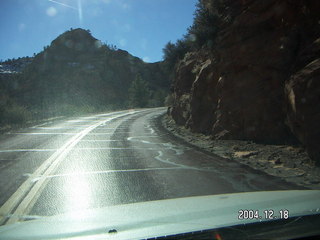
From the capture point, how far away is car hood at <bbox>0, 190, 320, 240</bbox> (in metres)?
3.36

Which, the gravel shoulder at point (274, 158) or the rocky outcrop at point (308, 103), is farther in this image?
the rocky outcrop at point (308, 103)

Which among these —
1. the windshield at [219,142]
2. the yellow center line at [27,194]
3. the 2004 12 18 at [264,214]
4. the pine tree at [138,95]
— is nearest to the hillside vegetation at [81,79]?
the pine tree at [138,95]

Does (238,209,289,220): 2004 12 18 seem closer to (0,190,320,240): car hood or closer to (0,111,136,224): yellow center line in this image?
(0,190,320,240): car hood

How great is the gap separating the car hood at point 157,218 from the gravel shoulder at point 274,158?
3.55m

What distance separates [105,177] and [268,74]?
23.5 ft

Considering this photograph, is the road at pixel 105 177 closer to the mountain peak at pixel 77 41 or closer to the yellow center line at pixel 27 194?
the yellow center line at pixel 27 194

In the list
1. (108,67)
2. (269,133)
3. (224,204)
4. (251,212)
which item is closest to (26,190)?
(224,204)

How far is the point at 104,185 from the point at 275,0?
30.4 ft

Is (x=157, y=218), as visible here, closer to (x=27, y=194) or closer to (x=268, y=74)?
(x=27, y=194)

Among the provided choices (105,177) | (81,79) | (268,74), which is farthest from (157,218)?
(81,79)

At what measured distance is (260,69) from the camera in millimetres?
13555

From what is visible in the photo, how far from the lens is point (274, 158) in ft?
35.2

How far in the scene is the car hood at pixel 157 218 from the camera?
3.36m

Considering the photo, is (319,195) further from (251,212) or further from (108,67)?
(108,67)
